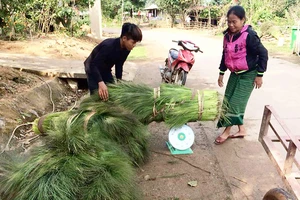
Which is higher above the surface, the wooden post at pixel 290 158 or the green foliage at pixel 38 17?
the green foliage at pixel 38 17

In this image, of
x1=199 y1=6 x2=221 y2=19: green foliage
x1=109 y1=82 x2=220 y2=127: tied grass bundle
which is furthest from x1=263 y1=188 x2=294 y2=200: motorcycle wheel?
x1=199 y1=6 x2=221 y2=19: green foliage

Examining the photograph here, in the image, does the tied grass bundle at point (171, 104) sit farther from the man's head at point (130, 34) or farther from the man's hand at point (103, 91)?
the man's head at point (130, 34)

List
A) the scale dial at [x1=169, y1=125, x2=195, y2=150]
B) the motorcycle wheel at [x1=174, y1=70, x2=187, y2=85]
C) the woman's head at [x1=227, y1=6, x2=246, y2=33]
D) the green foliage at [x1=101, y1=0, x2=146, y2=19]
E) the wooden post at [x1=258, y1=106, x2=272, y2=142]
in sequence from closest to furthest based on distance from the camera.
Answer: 1. the wooden post at [x1=258, y1=106, x2=272, y2=142]
2. the woman's head at [x1=227, y1=6, x2=246, y2=33]
3. the scale dial at [x1=169, y1=125, x2=195, y2=150]
4. the motorcycle wheel at [x1=174, y1=70, x2=187, y2=85]
5. the green foliage at [x1=101, y1=0, x2=146, y2=19]

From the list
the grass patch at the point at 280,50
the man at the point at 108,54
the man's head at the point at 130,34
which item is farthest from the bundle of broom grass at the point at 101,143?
the grass patch at the point at 280,50

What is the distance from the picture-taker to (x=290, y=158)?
1.67 meters

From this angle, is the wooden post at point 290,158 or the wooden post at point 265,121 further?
the wooden post at point 265,121

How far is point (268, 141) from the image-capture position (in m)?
2.05

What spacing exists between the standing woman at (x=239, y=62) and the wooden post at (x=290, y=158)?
1122mm

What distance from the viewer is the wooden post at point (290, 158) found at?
5.40ft

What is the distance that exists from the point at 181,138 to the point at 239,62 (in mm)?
999

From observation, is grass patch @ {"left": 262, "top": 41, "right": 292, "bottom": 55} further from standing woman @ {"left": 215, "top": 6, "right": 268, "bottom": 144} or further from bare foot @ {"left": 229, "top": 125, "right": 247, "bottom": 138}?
standing woman @ {"left": 215, "top": 6, "right": 268, "bottom": 144}

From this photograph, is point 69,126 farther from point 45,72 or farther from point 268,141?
point 45,72


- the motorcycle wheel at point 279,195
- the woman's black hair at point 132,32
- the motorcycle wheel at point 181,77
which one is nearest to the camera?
the motorcycle wheel at point 279,195

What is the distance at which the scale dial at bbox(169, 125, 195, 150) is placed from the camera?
2.89m
